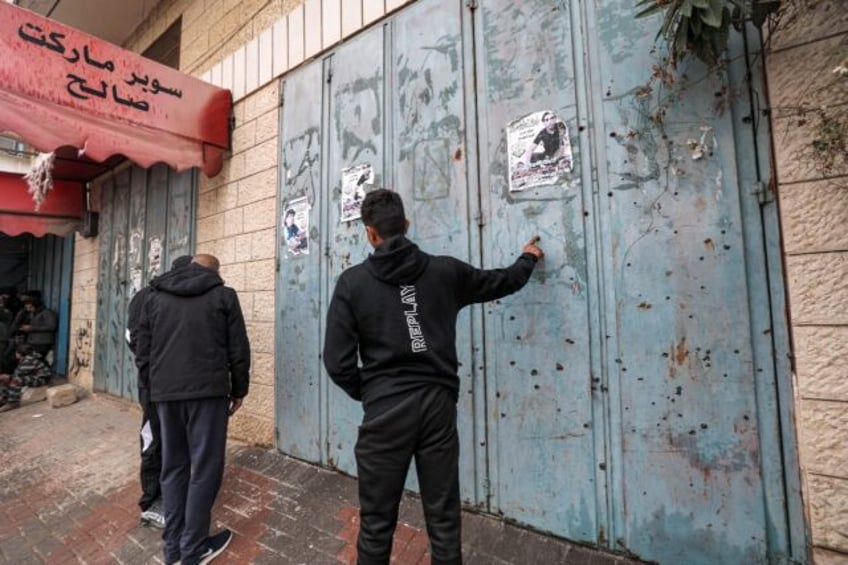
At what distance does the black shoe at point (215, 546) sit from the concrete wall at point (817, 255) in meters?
2.99

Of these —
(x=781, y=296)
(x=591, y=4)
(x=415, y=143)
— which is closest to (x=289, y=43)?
(x=415, y=143)

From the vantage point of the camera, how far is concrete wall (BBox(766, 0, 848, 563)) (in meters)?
1.63

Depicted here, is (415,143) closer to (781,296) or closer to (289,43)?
(289,43)

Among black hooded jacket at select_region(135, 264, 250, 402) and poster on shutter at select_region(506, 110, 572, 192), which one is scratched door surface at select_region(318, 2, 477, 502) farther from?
black hooded jacket at select_region(135, 264, 250, 402)

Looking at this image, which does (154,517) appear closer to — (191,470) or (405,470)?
(191,470)

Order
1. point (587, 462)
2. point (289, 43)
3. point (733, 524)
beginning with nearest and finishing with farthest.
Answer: point (733, 524) < point (587, 462) < point (289, 43)

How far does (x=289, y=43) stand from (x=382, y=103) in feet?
4.98

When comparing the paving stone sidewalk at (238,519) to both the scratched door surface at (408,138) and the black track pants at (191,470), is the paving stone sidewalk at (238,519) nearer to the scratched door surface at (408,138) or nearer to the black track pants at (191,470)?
the black track pants at (191,470)

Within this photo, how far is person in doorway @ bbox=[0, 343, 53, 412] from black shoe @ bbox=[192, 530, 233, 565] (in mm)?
6466

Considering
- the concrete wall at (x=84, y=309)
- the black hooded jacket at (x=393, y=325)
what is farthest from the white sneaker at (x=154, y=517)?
the concrete wall at (x=84, y=309)

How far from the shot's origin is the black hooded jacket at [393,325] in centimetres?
174

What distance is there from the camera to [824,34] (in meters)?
1.71

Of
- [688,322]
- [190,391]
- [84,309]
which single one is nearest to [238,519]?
[190,391]

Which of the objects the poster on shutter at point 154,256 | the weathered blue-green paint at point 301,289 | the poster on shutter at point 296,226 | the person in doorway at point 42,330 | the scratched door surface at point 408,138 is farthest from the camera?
the person in doorway at point 42,330
